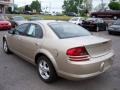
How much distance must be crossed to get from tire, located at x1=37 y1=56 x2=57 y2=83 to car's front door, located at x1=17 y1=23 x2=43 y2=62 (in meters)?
0.35

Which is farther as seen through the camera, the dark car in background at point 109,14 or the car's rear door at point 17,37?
the dark car in background at point 109,14

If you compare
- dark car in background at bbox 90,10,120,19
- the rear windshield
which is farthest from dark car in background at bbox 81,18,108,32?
dark car in background at bbox 90,10,120,19

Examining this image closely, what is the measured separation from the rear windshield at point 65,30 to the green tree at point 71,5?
64680mm

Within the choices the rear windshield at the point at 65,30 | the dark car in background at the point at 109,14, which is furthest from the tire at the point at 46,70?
the dark car in background at the point at 109,14

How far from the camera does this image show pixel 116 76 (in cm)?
530

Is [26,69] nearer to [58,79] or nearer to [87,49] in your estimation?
[58,79]

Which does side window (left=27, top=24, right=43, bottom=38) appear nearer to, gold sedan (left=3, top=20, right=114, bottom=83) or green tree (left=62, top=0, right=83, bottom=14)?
gold sedan (left=3, top=20, right=114, bottom=83)

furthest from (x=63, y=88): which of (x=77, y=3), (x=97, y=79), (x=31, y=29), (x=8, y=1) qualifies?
(x=77, y=3)

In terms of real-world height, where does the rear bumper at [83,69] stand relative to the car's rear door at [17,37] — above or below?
below

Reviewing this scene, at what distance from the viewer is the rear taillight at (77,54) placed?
160 inches

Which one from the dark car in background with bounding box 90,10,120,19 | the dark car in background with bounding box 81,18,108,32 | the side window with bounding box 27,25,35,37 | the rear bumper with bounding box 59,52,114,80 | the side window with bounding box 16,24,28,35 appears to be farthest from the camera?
the dark car in background with bounding box 90,10,120,19

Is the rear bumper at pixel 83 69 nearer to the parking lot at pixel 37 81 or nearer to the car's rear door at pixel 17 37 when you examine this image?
the parking lot at pixel 37 81

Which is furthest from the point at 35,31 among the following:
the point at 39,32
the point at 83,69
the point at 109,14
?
the point at 109,14

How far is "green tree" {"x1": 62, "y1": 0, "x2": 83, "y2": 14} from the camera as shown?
68875 millimetres
